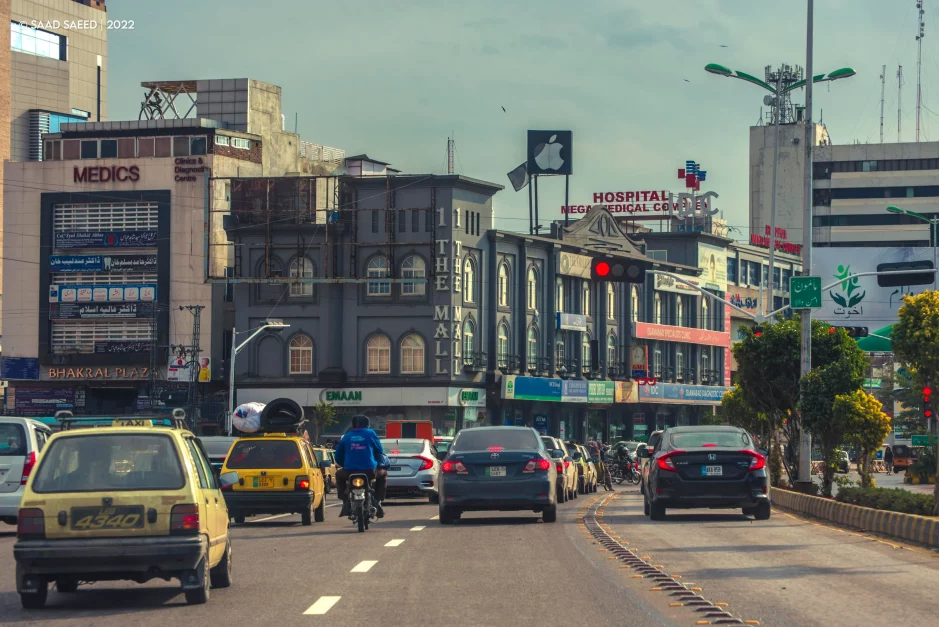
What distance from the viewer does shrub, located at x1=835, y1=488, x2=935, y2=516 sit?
22969mm

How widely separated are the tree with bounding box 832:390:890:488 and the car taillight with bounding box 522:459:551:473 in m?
8.06

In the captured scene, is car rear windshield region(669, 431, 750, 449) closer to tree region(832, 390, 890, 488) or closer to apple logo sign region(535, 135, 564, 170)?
tree region(832, 390, 890, 488)

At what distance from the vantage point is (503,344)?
82938mm

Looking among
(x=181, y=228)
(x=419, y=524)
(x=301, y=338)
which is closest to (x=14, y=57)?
(x=181, y=228)

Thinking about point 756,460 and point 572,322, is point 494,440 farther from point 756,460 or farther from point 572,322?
point 572,322

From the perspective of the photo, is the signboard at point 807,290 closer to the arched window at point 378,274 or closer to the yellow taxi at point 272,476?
the yellow taxi at point 272,476

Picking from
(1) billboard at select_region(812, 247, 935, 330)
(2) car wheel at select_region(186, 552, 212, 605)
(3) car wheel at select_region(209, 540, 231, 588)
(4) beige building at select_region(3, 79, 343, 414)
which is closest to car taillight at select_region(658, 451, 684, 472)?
(3) car wheel at select_region(209, 540, 231, 588)

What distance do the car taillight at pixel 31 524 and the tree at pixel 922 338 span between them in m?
14.4

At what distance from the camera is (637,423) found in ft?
313

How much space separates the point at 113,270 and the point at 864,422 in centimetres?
6345

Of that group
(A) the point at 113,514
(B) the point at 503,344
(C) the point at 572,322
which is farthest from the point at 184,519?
(C) the point at 572,322

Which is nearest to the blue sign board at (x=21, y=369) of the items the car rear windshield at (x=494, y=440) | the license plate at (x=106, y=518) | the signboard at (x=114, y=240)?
the signboard at (x=114, y=240)

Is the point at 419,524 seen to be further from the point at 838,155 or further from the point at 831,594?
the point at 838,155

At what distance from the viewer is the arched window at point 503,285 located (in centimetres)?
8262
